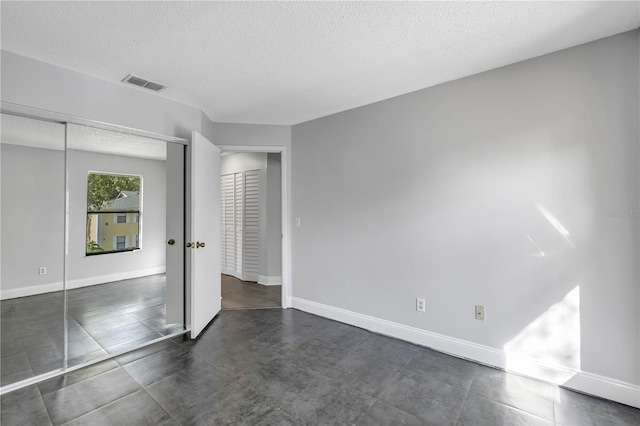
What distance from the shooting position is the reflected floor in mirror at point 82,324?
2371 millimetres

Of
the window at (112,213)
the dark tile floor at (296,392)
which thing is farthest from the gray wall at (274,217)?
the dark tile floor at (296,392)

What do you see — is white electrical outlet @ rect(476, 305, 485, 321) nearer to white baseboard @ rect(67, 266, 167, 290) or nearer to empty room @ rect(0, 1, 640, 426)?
empty room @ rect(0, 1, 640, 426)

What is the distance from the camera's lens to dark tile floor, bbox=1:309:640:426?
1698mm

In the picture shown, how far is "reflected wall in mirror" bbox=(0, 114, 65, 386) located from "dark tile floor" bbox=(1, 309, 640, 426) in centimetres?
112

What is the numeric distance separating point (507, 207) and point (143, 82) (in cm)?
342

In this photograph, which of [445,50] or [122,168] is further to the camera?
[122,168]

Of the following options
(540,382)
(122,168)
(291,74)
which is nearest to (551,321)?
(540,382)

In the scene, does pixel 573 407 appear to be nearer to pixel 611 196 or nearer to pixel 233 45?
pixel 611 196

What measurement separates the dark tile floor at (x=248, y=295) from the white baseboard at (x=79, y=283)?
1.07 m

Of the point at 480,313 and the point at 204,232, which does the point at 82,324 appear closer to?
the point at 204,232

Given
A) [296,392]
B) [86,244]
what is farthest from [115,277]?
[296,392]

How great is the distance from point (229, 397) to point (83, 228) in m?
2.27

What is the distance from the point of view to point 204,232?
3068 millimetres

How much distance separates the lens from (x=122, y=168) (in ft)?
9.77
